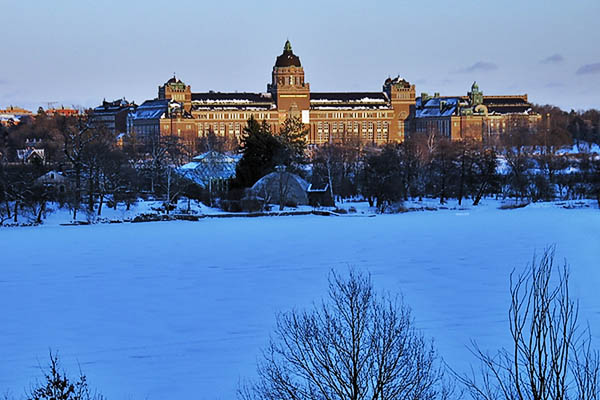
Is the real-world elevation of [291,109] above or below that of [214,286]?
above

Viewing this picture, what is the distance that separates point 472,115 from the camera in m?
104

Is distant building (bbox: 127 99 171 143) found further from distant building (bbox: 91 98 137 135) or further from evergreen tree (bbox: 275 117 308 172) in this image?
evergreen tree (bbox: 275 117 308 172)

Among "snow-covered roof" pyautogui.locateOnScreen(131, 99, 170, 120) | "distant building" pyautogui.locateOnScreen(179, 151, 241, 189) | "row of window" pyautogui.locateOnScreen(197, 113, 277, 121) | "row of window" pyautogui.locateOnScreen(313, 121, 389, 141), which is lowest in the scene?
"distant building" pyautogui.locateOnScreen(179, 151, 241, 189)

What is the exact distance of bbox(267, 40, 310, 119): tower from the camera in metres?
102

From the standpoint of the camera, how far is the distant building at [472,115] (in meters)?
102

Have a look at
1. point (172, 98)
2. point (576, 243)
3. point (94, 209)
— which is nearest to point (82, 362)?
point (576, 243)

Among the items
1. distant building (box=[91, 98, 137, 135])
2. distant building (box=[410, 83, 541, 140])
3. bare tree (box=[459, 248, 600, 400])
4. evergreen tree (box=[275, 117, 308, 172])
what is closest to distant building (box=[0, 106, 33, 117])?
distant building (box=[91, 98, 137, 135])

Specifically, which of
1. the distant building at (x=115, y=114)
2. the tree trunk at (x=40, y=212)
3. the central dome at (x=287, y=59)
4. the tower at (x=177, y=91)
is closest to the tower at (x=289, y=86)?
the central dome at (x=287, y=59)

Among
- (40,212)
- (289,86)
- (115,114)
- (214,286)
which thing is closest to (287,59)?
(289,86)

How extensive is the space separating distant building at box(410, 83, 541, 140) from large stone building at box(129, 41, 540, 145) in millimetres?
155

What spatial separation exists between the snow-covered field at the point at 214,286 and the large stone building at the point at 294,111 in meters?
73.4

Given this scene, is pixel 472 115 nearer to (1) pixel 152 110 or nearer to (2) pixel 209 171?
(1) pixel 152 110

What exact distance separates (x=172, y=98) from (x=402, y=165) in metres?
65.7

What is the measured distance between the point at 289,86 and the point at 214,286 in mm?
87329
